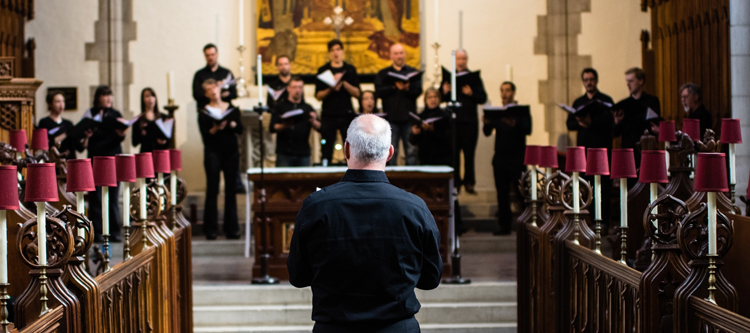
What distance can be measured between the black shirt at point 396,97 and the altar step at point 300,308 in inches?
95.4

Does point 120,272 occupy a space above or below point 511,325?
above

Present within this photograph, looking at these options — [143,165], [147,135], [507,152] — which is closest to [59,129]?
[147,135]

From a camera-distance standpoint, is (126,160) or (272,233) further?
(272,233)

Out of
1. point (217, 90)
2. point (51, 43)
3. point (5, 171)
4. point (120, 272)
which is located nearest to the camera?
point (5, 171)

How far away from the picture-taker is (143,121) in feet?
26.5

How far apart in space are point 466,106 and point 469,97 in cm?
19

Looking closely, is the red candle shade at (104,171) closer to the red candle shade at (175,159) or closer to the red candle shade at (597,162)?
→ the red candle shade at (175,159)

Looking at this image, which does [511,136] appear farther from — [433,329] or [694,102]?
[433,329]

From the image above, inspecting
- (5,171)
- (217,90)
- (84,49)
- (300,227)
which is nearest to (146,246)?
(5,171)

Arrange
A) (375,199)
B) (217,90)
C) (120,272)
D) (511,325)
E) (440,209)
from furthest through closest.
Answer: (217,90) → (440,209) → (511,325) → (120,272) → (375,199)

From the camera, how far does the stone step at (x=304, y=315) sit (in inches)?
231

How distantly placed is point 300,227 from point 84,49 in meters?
8.10

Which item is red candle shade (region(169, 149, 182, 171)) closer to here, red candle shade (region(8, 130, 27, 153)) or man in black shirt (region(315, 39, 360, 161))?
red candle shade (region(8, 130, 27, 153))

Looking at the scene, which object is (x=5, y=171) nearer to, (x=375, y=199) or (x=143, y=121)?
(x=375, y=199)
